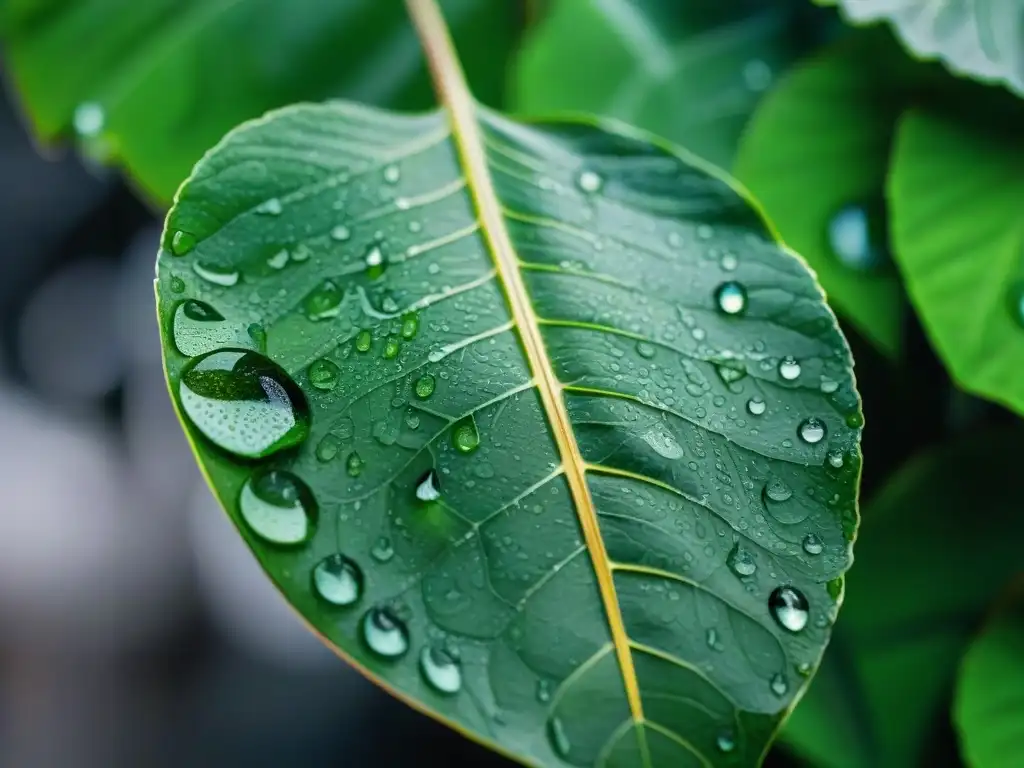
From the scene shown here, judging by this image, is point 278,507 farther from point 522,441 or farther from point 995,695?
point 995,695

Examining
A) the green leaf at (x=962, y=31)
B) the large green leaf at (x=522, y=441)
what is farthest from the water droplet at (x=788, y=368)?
the green leaf at (x=962, y=31)

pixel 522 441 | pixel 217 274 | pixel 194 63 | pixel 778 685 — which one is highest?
pixel 194 63

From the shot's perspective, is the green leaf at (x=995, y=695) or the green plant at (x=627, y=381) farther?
the green leaf at (x=995, y=695)

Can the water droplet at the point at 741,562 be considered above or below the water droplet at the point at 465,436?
below

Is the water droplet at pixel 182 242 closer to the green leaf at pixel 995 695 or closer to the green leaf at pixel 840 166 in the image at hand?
the green leaf at pixel 840 166

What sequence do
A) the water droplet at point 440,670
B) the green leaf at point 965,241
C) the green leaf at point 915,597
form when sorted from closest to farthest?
1. the water droplet at point 440,670
2. the green leaf at point 965,241
3. the green leaf at point 915,597

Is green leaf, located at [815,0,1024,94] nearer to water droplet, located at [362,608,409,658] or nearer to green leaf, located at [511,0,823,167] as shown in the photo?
green leaf, located at [511,0,823,167]

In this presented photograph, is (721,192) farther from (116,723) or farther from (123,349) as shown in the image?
(116,723)

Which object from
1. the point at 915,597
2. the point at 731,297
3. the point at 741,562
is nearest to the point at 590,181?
the point at 731,297
